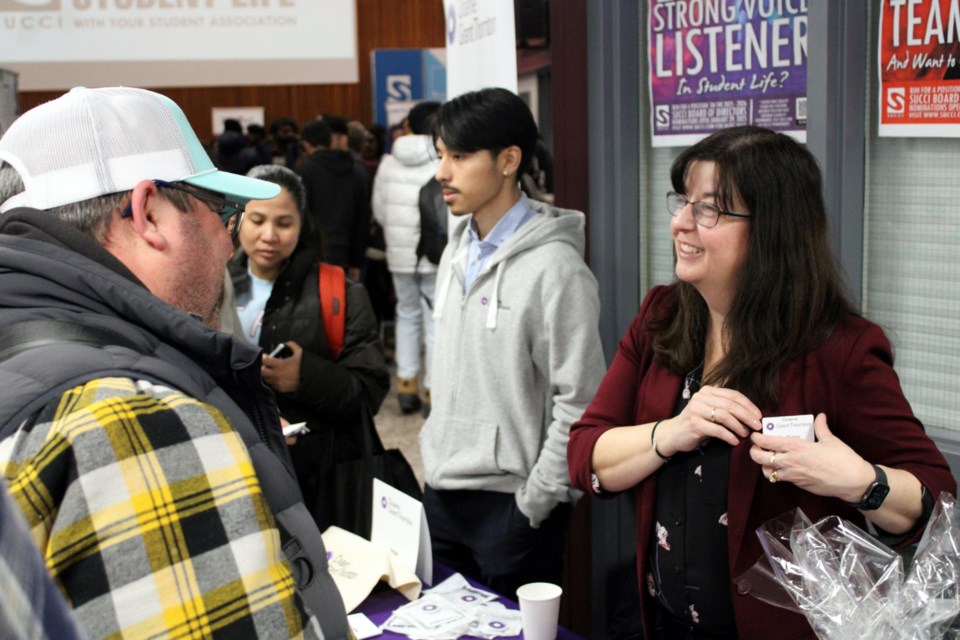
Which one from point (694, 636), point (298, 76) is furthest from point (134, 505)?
point (298, 76)

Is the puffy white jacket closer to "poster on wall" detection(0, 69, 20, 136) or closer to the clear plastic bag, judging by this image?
"poster on wall" detection(0, 69, 20, 136)

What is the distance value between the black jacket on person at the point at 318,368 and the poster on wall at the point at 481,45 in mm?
727

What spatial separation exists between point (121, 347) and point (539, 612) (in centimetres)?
110

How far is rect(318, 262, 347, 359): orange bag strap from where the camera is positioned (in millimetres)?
2938

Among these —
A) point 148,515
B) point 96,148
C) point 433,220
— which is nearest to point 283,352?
point 96,148

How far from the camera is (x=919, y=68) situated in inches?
85.2

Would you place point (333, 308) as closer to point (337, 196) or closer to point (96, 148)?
point (96, 148)

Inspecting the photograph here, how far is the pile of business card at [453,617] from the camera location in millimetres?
1991

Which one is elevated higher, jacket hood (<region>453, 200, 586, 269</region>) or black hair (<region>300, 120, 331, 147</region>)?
black hair (<region>300, 120, 331, 147</region>)

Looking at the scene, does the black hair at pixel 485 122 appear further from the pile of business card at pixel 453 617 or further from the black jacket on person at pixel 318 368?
the pile of business card at pixel 453 617

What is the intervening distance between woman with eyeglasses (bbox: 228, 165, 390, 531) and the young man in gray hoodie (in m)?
0.31

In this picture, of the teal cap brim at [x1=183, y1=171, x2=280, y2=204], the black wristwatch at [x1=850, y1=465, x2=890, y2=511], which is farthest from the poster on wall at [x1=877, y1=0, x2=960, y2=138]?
the teal cap brim at [x1=183, y1=171, x2=280, y2=204]

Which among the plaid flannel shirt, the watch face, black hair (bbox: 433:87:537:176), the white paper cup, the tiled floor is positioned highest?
black hair (bbox: 433:87:537:176)

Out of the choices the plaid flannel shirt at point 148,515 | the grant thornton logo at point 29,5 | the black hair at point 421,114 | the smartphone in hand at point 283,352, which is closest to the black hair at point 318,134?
the black hair at point 421,114
